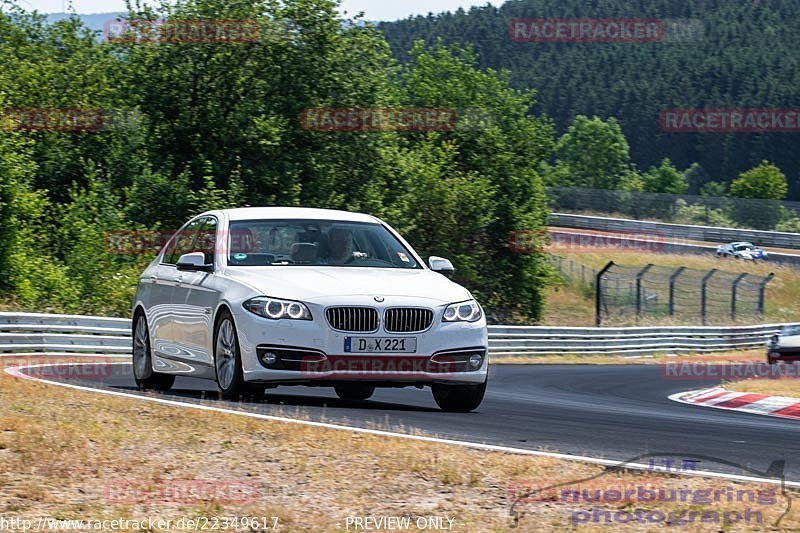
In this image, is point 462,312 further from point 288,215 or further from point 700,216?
point 700,216

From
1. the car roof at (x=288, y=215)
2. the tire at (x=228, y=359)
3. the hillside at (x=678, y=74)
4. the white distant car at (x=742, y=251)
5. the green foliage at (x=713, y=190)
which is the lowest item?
the white distant car at (x=742, y=251)

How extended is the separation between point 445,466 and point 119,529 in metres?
2.12

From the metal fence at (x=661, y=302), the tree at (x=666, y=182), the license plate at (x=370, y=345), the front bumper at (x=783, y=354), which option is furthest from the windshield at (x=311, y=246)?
the tree at (x=666, y=182)

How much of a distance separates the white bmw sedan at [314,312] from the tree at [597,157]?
12247 cm

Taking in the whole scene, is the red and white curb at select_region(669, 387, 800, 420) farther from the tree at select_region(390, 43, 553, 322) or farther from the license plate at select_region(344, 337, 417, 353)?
the tree at select_region(390, 43, 553, 322)

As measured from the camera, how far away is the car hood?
9.48 m

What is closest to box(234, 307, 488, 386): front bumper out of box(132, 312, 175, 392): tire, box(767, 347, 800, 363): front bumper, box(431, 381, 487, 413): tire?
box(431, 381, 487, 413): tire

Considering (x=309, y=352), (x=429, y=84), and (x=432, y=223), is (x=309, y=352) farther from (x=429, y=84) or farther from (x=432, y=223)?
(x=429, y=84)

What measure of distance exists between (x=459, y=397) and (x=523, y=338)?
19.0 metres

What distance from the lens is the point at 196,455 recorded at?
271 inches

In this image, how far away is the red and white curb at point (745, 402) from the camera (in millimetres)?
14187

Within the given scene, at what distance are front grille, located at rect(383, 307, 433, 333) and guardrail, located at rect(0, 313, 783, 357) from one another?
11.0m

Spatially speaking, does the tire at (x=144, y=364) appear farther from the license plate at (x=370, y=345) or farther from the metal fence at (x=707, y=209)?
the metal fence at (x=707, y=209)

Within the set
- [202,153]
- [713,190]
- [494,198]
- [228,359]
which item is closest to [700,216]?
[494,198]
